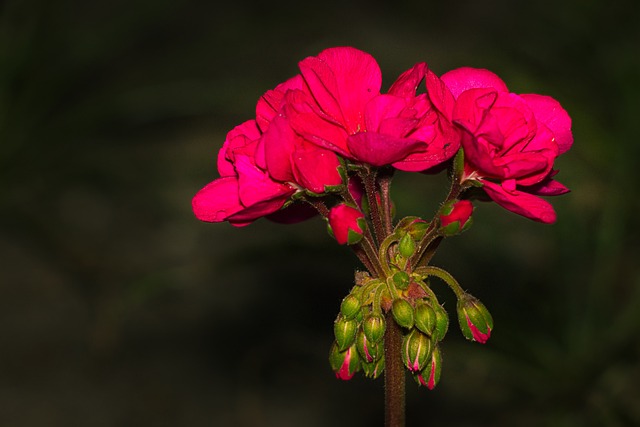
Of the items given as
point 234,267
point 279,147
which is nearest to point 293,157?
point 279,147

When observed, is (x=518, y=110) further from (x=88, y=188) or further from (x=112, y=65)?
(x=112, y=65)

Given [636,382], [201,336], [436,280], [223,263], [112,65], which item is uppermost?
[112,65]

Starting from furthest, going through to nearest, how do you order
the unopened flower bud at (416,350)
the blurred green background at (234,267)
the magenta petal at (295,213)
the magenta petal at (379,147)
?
1. the blurred green background at (234,267)
2. the magenta petal at (295,213)
3. the unopened flower bud at (416,350)
4. the magenta petal at (379,147)

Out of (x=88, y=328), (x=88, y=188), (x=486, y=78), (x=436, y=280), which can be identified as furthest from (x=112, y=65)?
(x=486, y=78)

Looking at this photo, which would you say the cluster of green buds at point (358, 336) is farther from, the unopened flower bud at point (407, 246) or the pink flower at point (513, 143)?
the pink flower at point (513, 143)

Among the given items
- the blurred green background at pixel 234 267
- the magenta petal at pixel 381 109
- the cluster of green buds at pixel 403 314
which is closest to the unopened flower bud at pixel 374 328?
the cluster of green buds at pixel 403 314

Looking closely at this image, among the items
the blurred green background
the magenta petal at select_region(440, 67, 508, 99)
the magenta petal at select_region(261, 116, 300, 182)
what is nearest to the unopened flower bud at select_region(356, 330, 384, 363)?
the magenta petal at select_region(261, 116, 300, 182)
